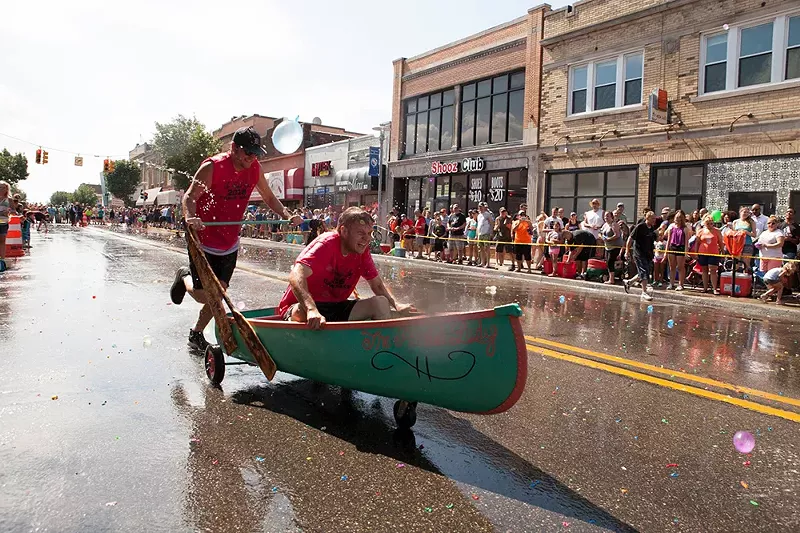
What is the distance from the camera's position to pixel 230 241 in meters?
5.71

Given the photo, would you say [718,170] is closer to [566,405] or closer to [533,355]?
[533,355]

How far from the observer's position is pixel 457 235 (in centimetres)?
2000

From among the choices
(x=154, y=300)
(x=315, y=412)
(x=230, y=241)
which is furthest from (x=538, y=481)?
(x=154, y=300)

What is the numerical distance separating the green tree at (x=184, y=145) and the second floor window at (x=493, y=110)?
102 feet

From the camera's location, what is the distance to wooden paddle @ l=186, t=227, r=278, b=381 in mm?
4152

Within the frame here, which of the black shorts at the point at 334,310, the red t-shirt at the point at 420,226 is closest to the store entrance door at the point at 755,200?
the red t-shirt at the point at 420,226

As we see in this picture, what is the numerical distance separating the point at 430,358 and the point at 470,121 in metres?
24.6

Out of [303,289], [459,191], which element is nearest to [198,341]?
[303,289]

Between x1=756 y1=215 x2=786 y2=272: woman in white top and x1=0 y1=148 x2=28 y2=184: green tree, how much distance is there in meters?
86.7

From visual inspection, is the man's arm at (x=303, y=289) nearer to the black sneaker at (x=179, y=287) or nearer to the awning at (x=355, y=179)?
the black sneaker at (x=179, y=287)

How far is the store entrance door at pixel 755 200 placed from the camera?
16062 mm

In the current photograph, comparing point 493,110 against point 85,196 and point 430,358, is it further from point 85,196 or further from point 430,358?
point 85,196

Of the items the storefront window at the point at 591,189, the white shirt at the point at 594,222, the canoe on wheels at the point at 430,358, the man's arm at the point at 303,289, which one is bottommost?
the canoe on wheels at the point at 430,358

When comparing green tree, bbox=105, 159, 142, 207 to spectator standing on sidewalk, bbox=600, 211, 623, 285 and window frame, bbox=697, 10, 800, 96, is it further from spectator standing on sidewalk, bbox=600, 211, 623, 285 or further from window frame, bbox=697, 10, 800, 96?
spectator standing on sidewalk, bbox=600, 211, 623, 285
